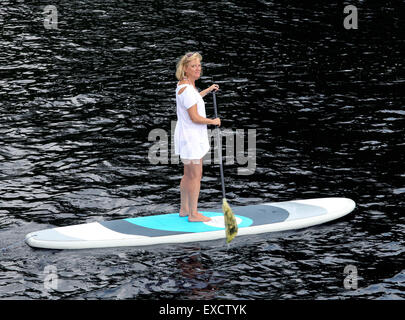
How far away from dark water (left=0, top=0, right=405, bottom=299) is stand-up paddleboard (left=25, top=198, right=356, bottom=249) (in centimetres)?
18

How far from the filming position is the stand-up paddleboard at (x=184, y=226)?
11961mm

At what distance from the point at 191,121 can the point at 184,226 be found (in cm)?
190

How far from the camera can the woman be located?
1183 centimetres

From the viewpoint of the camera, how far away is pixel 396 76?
854 inches

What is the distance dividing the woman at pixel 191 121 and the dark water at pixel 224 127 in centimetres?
130

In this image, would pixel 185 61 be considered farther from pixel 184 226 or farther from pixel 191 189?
pixel 184 226

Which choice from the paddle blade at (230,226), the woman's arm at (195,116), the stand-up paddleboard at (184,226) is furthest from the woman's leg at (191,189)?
the paddle blade at (230,226)

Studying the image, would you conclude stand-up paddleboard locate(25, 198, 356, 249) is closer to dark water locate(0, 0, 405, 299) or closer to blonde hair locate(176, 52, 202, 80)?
dark water locate(0, 0, 405, 299)

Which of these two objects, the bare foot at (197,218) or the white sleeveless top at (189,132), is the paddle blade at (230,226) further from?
the white sleeveless top at (189,132)
